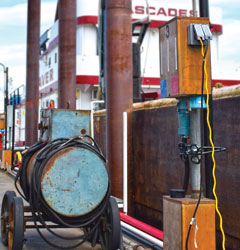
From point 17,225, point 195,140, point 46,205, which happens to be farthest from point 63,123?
point 195,140

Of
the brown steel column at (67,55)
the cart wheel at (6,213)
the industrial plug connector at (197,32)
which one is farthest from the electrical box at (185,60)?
the brown steel column at (67,55)

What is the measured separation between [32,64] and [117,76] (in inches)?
579

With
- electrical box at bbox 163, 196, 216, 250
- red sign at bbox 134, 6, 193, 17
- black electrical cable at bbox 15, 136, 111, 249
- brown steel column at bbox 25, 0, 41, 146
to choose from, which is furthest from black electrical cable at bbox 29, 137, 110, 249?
red sign at bbox 134, 6, 193, 17

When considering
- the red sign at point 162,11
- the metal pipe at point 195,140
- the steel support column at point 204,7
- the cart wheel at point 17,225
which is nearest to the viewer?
the metal pipe at point 195,140

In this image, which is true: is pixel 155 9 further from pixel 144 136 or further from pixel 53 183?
pixel 53 183

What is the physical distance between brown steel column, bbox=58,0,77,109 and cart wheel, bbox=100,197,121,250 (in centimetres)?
952

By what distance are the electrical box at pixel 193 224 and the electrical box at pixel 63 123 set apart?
3028mm

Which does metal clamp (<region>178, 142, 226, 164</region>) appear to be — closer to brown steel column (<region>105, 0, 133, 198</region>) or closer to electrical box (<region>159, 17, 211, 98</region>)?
electrical box (<region>159, 17, 211, 98</region>)

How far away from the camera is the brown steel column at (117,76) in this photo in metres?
9.52

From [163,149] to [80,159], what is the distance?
2591 mm

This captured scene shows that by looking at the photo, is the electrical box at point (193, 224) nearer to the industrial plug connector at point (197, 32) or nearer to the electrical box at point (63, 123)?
the industrial plug connector at point (197, 32)

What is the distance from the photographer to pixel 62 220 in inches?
245

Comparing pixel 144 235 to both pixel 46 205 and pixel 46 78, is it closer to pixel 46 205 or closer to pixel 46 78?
pixel 46 205

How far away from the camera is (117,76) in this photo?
9.59 m
